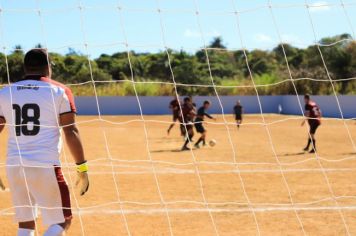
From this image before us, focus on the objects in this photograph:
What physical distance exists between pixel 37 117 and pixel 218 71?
56065 mm

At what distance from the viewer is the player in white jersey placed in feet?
13.3

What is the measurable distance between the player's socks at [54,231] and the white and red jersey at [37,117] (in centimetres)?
45

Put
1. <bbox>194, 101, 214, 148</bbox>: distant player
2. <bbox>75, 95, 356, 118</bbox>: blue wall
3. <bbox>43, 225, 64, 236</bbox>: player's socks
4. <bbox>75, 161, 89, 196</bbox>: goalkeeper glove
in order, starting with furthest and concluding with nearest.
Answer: <bbox>75, 95, 356, 118</bbox>: blue wall → <bbox>194, 101, 214, 148</bbox>: distant player → <bbox>75, 161, 89, 196</bbox>: goalkeeper glove → <bbox>43, 225, 64, 236</bbox>: player's socks

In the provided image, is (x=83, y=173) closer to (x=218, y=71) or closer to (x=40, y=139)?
(x=40, y=139)

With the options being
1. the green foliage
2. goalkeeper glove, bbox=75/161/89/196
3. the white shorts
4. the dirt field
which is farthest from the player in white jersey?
the green foliage

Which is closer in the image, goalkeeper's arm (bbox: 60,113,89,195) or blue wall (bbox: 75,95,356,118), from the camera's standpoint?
goalkeeper's arm (bbox: 60,113,89,195)

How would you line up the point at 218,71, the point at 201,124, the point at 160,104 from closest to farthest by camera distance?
the point at 201,124 < the point at 160,104 < the point at 218,71

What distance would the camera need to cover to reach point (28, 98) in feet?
13.4

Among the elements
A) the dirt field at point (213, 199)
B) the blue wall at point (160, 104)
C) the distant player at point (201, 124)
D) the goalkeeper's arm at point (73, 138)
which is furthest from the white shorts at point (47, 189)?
the blue wall at point (160, 104)

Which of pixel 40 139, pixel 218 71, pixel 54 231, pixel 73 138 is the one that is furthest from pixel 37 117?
pixel 218 71

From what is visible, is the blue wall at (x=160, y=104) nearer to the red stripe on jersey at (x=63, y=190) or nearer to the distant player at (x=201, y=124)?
the distant player at (x=201, y=124)

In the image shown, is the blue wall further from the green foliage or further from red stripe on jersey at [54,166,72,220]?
red stripe on jersey at [54,166,72,220]

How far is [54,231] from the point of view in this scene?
403cm

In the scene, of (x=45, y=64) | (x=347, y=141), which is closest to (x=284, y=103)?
(x=347, y=141)
